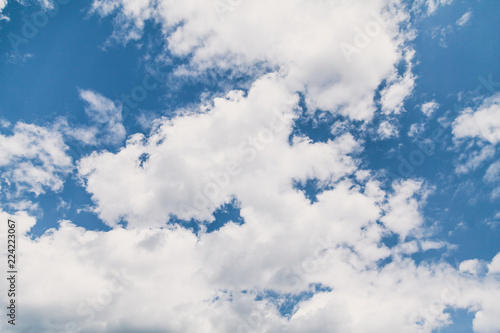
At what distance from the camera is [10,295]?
6931 centimetres

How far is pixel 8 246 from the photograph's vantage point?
2507 inches

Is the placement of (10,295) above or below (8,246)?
below

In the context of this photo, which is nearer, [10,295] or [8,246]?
[8,246]

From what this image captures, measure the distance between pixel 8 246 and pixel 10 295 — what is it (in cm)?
1456
